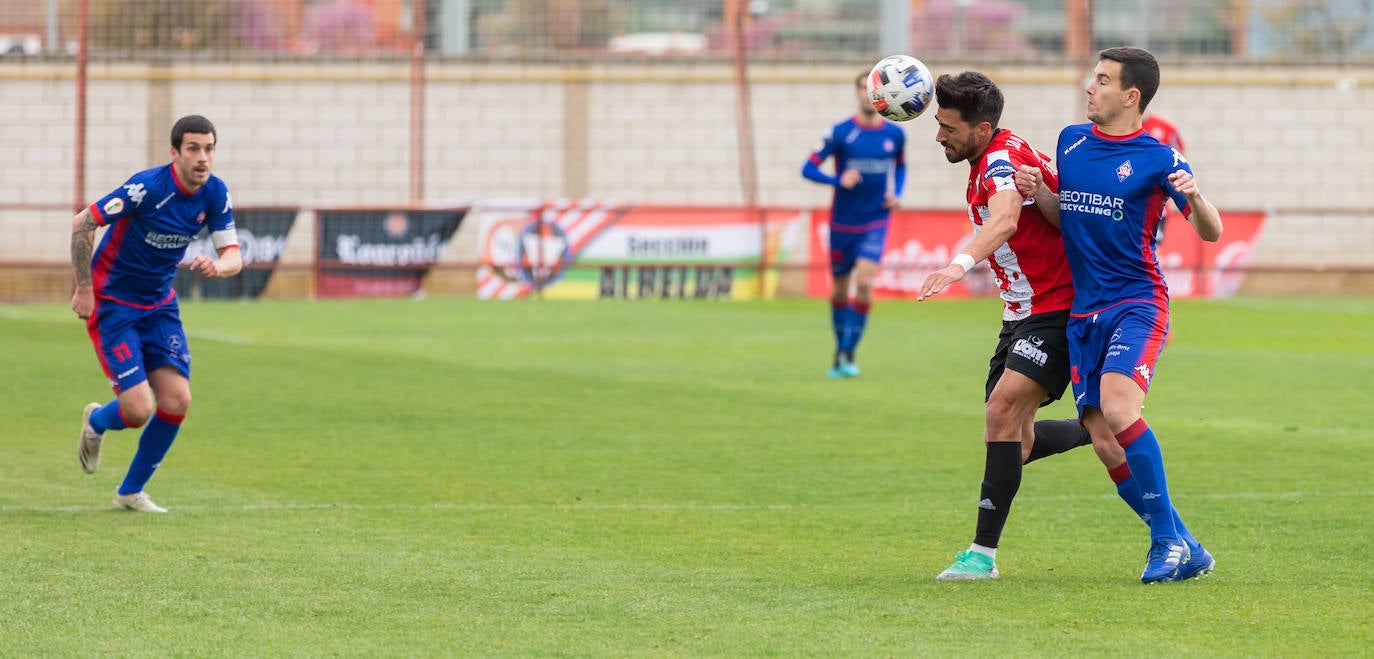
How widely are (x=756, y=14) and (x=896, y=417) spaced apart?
57.7 feet

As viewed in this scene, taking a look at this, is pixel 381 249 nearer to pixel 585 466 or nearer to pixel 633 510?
pixel 585 466

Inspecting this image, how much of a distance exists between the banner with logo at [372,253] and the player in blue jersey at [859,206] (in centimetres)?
1110

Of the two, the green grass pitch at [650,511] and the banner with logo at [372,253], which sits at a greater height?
the banner with logo at [372,253]

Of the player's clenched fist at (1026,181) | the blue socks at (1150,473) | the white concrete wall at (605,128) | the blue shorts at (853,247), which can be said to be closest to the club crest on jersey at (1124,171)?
the player's clenched fist at (1026,181)

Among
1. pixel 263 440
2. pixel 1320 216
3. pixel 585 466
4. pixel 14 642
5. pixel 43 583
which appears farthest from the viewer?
pixel 1320 216

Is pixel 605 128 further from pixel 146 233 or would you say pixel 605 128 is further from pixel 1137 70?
pixel 1137 70

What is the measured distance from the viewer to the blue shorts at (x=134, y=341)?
855 centimetres

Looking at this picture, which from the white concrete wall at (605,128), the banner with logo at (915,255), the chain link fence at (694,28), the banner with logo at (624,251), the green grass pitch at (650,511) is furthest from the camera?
the chain link fence at (694,28)

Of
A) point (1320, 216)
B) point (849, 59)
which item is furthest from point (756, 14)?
point (1320, 216)

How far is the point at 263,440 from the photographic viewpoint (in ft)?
36.8

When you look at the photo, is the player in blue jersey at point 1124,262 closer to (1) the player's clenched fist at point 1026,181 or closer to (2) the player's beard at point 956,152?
(1) the player's clenched fist at point 1026,181

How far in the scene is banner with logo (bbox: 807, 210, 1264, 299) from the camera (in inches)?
997

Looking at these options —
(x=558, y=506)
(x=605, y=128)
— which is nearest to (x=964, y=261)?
(x=558, y=506)

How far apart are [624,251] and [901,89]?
1818 cm
